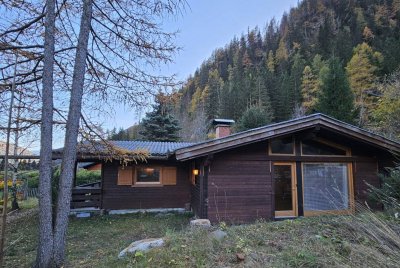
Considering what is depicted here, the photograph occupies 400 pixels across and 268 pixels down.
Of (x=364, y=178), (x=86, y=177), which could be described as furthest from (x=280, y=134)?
(x=86, y=177)

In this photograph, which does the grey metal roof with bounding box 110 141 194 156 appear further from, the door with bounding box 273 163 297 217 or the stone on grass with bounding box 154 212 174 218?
the door with bounding box 273 163 297 217

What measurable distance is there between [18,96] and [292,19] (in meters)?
76.7

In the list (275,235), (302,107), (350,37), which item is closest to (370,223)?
(275,235)

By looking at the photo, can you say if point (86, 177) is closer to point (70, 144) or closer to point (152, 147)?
point (152, 147)

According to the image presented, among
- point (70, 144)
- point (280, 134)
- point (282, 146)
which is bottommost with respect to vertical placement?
point (70, 144)

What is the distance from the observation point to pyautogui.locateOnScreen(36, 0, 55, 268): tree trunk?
4.45 m

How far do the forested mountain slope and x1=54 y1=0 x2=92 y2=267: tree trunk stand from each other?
6.94 feet

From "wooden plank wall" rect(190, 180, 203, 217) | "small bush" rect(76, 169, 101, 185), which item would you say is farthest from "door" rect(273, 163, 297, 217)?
"small bush" rect(76, 169, 101, 185)

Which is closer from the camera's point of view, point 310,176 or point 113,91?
point 113,91

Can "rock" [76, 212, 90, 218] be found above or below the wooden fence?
below

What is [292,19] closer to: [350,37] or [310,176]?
[350,37]

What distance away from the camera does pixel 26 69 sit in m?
5.65

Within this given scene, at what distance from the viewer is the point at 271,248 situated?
4.19 metres

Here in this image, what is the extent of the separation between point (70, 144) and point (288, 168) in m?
6.73
